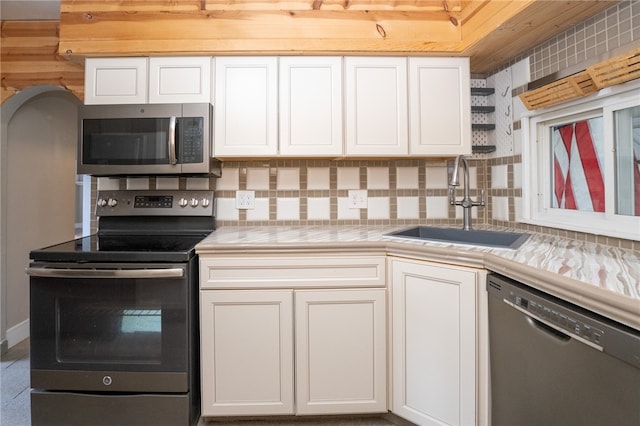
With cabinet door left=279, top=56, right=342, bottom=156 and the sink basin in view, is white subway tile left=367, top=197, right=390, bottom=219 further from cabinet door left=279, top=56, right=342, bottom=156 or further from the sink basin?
cabinet door left=279, top=56, right=342, bottom=156

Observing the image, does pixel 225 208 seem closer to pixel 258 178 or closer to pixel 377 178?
pixel 258 178

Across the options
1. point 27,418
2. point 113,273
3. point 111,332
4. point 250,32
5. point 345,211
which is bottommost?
point 27,418

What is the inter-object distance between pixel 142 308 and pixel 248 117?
3.65 feet

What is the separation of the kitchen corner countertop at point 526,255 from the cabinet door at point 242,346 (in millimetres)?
229

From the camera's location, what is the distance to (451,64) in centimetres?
188

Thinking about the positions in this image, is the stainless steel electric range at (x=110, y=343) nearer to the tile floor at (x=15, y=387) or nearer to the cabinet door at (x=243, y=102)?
the tile floor at (x=15, y=387)

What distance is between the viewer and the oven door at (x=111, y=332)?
58.0 inches

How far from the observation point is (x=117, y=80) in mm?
1856

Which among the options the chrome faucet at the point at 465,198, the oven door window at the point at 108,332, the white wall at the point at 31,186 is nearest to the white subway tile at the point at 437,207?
the chrome faucet at the point at 465,198

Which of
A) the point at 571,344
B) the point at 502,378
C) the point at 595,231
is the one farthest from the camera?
the point at 595,231

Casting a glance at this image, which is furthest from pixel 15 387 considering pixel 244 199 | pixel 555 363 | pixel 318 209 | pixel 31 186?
pixel 555 363

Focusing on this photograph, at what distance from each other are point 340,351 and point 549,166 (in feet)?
4.90

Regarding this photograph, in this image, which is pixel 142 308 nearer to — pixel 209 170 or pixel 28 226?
pixel 209 170

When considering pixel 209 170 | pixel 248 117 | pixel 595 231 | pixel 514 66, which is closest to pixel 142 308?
pixel 209 170
